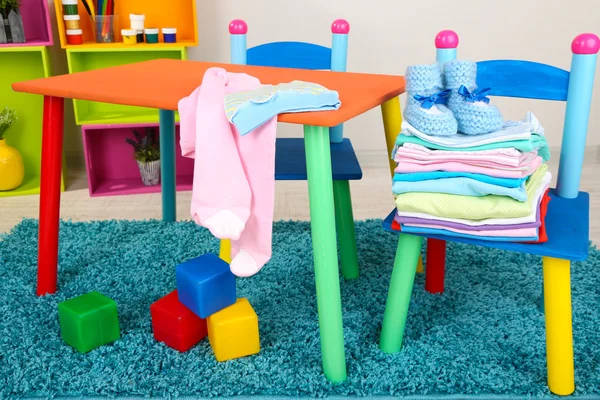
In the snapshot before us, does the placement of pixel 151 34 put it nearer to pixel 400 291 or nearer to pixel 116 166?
pixel 116 166

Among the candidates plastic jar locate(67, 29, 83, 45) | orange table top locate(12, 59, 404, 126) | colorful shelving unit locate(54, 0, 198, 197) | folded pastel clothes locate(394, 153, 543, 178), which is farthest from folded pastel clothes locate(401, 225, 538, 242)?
plastic jar locate(67, 29, 83, 45)

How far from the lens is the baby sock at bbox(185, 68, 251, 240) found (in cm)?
114

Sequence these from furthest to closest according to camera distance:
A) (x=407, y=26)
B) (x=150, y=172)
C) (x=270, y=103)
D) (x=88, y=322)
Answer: (x=407, y=26) < (x=150, y=172) < (x=88, y=322) < (x=270, y=103)

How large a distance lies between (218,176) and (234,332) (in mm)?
366

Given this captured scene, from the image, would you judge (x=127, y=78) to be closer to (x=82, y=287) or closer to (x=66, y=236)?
(x=82, y=287)

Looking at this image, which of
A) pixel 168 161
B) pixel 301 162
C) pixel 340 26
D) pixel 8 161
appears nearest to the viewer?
pixel 301 162

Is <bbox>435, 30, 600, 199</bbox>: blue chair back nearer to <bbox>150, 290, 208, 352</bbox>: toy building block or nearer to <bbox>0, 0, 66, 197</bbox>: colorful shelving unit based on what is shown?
<bbox>150, 290, 208, 352</bbox>: toy building block

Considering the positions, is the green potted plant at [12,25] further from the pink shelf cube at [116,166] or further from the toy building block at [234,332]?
the toy building block at [234,332]

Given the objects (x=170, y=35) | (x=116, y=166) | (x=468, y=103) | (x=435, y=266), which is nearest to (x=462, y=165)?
(x=468, y=103)

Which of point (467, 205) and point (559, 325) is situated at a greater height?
point (467, 205)

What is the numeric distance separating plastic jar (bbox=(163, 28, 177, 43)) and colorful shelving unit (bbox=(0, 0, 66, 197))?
0.44 meters

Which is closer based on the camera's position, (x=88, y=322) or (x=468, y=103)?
(x=468, y=103)

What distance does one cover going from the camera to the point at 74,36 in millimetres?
2350

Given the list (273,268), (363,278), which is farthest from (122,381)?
(363,278)
